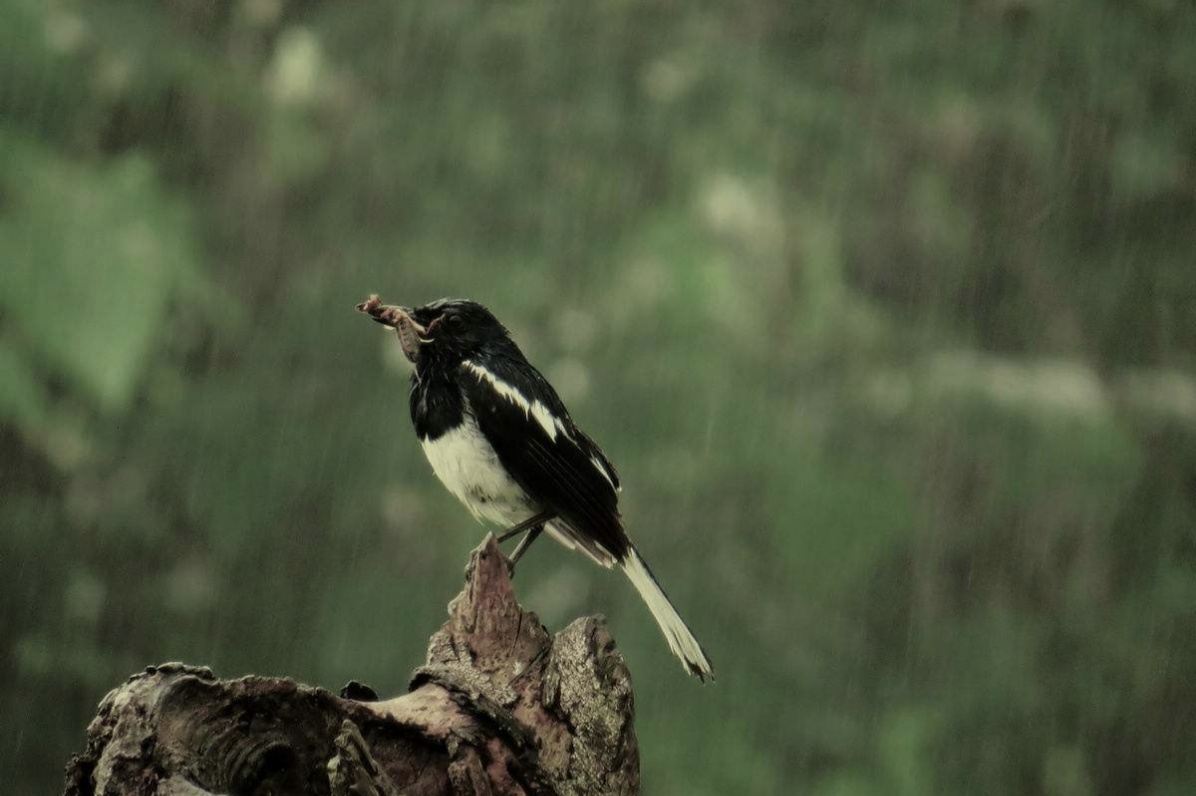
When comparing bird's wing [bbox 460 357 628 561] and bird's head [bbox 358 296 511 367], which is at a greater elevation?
bird's head [bbox 358 296 511 367]

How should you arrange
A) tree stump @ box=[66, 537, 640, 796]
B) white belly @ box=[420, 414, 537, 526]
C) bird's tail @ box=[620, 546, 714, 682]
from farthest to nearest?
white belly @ box=[420, 414, 537, 526]
bird's tail @ box=[620, 546, 714, 682]
tree stump @ box=[66, 537, 640, 796]

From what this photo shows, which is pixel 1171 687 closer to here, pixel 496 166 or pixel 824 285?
pixel 824 285

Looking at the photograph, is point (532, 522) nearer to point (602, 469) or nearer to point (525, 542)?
point (525, 542)

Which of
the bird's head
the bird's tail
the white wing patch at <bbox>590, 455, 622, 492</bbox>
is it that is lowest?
the bird's tail

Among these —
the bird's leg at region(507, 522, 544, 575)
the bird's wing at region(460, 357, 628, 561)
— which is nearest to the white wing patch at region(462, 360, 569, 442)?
the bird's wing at region(460, 357, 628, 561)

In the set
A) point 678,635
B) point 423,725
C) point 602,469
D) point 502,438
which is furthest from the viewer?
point 602,469

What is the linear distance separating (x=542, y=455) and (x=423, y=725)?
3.12 feet

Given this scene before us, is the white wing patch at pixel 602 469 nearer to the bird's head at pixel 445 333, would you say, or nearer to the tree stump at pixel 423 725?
the bird's head at pixel 445 333

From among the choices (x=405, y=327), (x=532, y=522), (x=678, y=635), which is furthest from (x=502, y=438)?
(x=678, y=635)

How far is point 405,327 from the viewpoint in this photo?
2877 mm

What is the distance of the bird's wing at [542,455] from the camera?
9.29 ft

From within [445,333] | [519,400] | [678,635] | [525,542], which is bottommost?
[678,635]

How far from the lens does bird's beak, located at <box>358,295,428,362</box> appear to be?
9.12 feet

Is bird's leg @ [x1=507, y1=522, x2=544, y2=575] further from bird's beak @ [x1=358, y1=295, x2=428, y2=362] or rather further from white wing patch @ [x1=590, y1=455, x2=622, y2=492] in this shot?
bird's beak @ [x1=358, y1=295, x2=428, y2=362]
